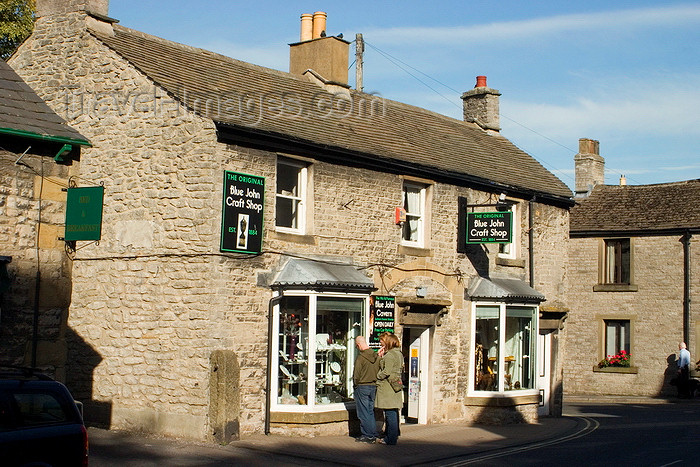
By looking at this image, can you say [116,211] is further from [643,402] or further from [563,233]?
[643,402]

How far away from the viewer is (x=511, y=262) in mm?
22172

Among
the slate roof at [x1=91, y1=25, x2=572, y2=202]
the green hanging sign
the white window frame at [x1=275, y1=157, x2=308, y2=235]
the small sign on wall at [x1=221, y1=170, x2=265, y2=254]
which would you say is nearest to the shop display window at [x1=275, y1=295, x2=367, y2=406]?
the small sign on wall at [x1=221, y1=170, x2=265, y2=254]

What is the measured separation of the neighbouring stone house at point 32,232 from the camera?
13.4m

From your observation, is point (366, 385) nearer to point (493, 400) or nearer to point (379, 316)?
point (379, 316)

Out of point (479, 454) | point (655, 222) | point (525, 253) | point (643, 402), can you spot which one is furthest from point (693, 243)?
point (479, 454)

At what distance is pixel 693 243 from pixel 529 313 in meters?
11.9

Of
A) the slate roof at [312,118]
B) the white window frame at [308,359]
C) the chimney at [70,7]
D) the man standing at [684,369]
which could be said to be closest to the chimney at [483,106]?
the slate roof at [312,118]

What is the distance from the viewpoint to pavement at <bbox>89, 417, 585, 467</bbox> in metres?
13.6

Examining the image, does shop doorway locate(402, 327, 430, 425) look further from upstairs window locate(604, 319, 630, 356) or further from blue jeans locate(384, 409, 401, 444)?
upstairs window locate(604, 319, 630, 356)

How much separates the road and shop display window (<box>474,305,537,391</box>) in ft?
6.14

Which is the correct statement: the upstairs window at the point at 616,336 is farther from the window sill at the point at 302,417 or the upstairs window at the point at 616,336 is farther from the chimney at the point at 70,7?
the chimney at the point at 70,7

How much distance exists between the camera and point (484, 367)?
2109cm

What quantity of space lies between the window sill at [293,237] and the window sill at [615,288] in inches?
738

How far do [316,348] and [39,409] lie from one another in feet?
25.8
